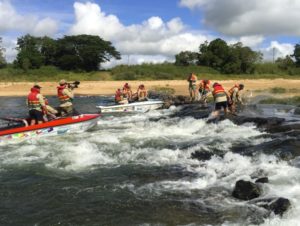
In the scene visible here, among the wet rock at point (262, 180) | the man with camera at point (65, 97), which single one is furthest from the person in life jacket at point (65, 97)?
the wet rock at point (262, 180)

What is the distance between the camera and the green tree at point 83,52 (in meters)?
67.6

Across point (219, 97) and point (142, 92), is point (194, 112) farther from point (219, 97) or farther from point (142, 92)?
point (142, 92)

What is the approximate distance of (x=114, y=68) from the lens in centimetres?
6372

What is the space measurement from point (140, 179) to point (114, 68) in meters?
53.3

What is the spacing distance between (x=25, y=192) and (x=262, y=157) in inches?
247

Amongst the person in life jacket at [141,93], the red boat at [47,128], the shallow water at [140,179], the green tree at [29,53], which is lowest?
the shallow water at [140,179]

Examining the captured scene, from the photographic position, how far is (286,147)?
12844 millimetres

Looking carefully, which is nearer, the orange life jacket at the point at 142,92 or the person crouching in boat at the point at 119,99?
the person crouching in boat at the point at 119,99

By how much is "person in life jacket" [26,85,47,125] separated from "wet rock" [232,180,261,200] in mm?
9371

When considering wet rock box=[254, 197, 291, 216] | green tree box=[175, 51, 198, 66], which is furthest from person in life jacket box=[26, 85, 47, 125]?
green tree box=[175, 51, 198, 66]

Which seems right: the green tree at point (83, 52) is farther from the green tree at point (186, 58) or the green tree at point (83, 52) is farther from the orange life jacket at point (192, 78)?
the orange life jacket at point (192, 78)

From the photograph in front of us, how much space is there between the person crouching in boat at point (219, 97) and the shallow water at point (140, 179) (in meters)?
1.98

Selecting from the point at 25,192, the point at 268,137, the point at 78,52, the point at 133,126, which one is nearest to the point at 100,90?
the point at 78,52

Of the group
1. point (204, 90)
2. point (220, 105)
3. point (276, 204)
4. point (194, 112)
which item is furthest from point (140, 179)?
point (204, 90)
